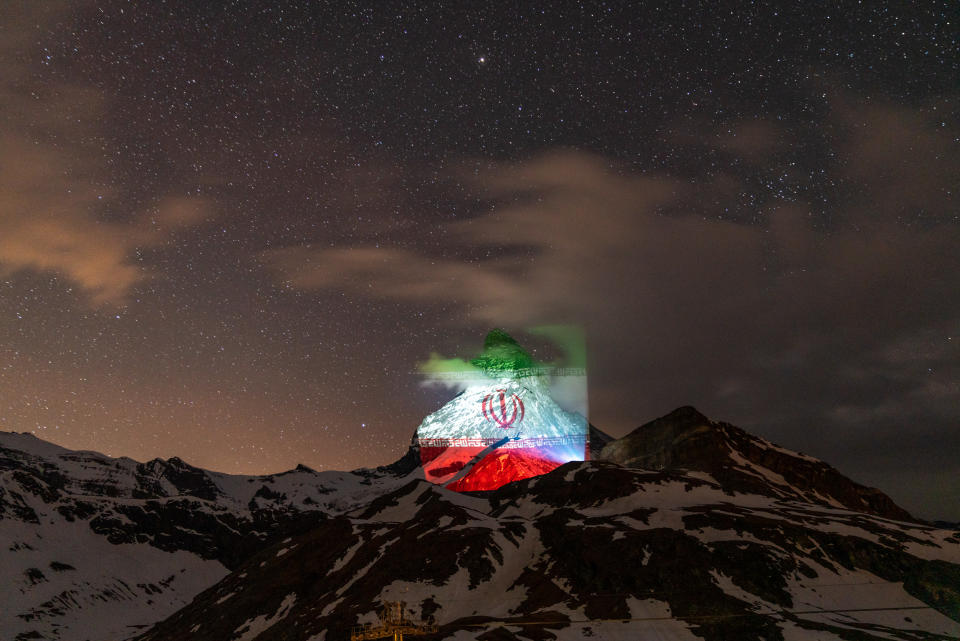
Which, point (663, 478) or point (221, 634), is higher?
point (663, 478)

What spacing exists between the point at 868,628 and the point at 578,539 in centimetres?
5510

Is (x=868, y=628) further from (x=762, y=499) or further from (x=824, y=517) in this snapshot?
(x=762, y=499)

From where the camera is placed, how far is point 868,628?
4564 inches

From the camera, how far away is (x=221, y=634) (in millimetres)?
160250

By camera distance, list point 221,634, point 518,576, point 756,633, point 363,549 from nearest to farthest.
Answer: point 756,633 → point 518,576 → point 221,634 → point 363,549

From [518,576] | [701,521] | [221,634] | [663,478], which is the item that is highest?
[663,478]

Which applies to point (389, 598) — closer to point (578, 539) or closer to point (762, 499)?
point (578, 539)

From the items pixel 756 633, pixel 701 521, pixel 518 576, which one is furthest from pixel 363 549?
pixel 756 633

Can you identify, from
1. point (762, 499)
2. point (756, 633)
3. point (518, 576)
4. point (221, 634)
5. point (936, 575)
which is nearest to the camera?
point (756, 633)

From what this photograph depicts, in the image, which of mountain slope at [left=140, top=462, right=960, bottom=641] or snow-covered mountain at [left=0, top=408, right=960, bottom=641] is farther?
mountain slope at [left=140, top=462, right=960, bottom=641]

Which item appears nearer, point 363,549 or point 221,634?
point 221,634

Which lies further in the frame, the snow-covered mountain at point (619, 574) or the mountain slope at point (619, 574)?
the mountain slope at point (619, 574)

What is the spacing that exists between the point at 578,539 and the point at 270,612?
65.0 meters

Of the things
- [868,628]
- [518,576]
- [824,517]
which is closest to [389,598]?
[518,576]
